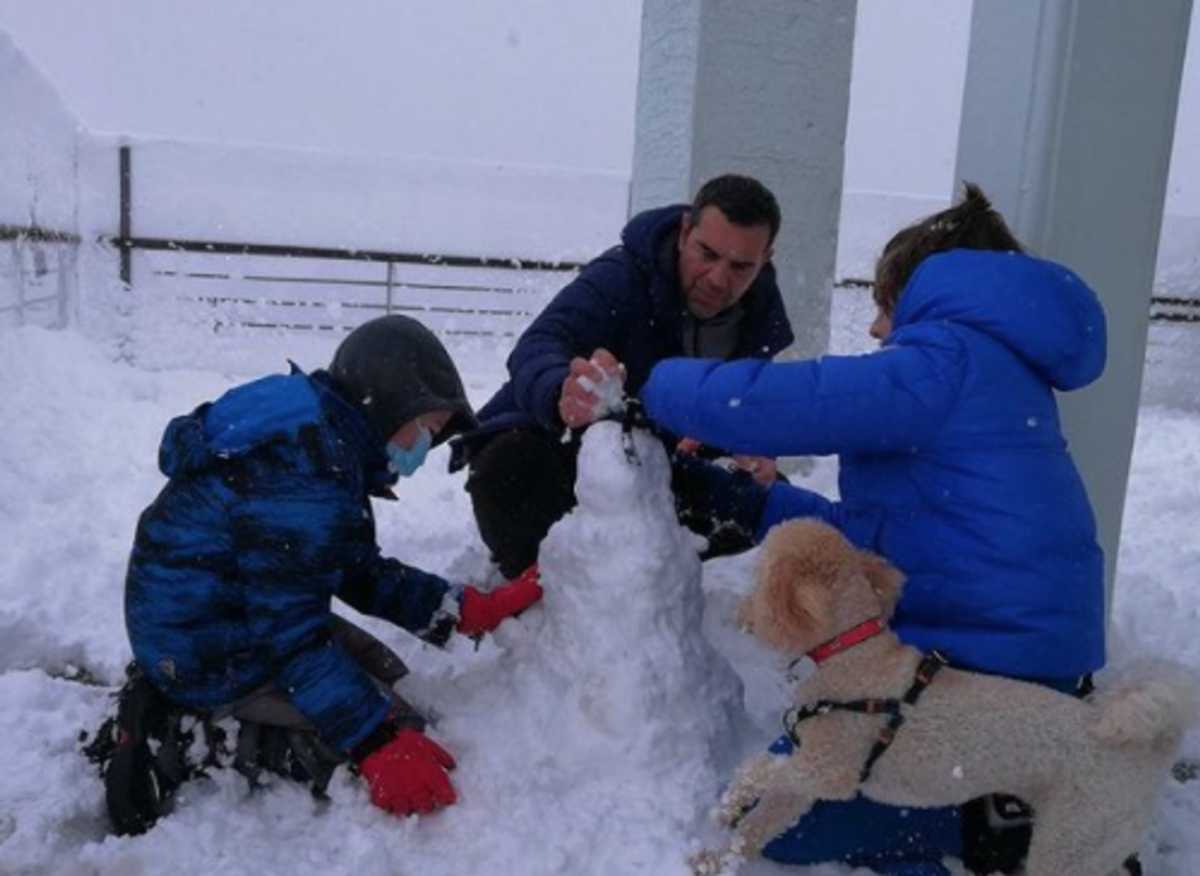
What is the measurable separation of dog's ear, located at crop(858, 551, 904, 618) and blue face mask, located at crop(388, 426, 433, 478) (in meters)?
0.93

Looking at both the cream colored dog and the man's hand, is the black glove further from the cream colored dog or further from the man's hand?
the cream colored dog

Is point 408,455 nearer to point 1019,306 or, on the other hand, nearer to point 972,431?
point 972,431

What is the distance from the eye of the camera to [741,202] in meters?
2.69

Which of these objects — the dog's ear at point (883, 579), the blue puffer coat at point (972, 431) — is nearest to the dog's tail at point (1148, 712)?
the blue puffer coat at point (972, 431)

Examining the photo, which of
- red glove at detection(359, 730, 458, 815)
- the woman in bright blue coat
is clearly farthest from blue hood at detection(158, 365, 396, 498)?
the woman in bright blue coat

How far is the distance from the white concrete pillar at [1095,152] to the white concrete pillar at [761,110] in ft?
6.42

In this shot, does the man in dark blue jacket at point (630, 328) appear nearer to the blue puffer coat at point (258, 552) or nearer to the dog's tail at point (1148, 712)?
the blue puffer coat at point (258, 552)

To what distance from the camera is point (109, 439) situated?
5.32 meters

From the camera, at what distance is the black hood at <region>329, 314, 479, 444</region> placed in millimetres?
2109

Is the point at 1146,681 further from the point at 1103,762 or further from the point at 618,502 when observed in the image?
the point at 618,502

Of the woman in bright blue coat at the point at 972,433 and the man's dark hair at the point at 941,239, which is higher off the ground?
the man's dark hair at the point at 941,239

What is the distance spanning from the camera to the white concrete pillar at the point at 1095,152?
2.54 metres

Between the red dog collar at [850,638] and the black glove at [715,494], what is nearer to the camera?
the red dog collar at [850,638]

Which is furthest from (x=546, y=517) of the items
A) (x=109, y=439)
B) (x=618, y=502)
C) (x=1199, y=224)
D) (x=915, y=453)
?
(x=1199, y=224)
